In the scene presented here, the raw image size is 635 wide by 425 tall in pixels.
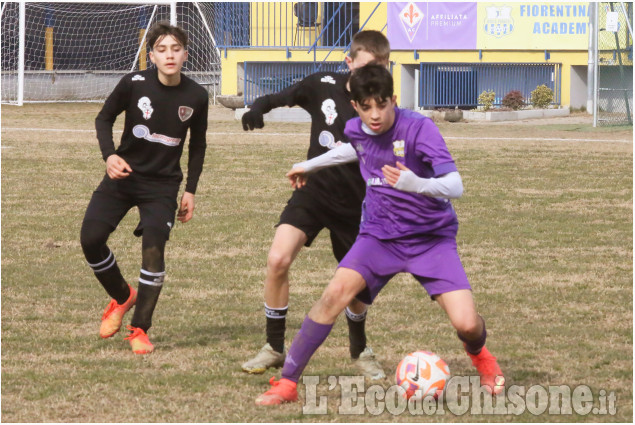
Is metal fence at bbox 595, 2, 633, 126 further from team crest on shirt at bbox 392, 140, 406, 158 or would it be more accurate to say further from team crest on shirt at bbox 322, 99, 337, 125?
team crest on shirt at bbox 392, 140, 406, 158

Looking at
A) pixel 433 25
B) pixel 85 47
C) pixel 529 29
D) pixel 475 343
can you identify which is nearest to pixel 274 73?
pixel 433 25

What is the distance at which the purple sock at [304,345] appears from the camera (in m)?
5.44

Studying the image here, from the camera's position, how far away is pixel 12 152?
747 inches

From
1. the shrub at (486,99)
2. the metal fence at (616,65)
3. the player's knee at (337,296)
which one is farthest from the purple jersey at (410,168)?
the shrub at (486,99)

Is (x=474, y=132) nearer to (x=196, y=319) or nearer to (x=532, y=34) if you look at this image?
(x=532, y=34)

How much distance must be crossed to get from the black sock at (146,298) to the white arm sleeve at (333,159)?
1477 mm

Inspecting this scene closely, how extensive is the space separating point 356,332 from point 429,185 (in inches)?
58.6

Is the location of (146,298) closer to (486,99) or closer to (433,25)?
(486,99)

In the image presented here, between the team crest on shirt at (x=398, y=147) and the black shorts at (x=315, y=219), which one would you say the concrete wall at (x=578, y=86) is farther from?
the team crest on shirt at (x=398, y=147)

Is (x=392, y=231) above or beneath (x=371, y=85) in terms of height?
beneath

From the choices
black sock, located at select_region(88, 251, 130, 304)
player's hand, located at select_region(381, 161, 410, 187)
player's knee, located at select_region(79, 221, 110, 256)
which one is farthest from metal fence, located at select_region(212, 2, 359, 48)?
player's hand, located at select_region(381, 161, 410, 187)

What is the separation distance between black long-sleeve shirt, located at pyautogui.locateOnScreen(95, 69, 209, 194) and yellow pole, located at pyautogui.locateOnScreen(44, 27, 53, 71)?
29.5 meters

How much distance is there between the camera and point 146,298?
6723 mm

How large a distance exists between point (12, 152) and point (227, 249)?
31.3ft
